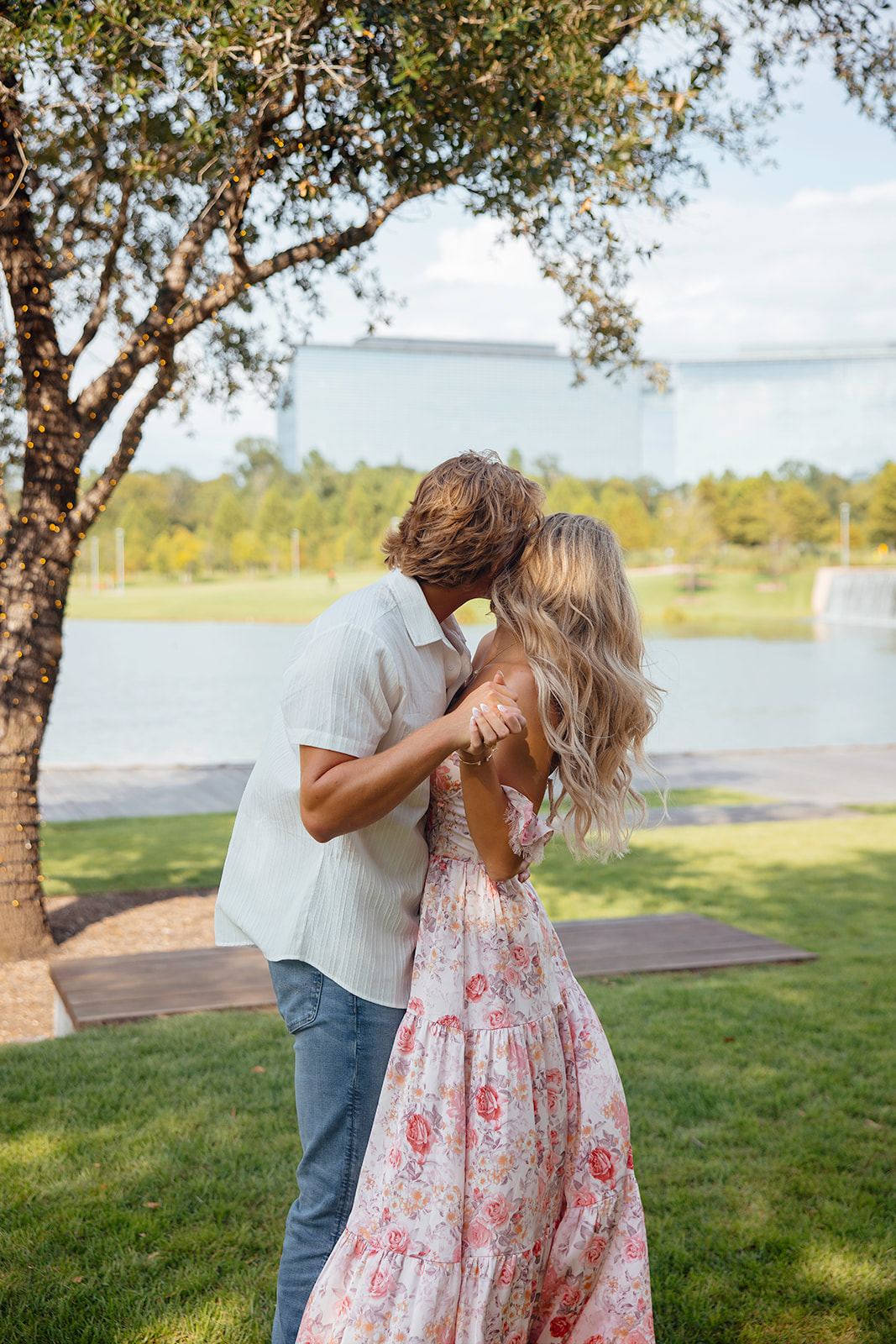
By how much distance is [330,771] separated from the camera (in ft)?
4.98

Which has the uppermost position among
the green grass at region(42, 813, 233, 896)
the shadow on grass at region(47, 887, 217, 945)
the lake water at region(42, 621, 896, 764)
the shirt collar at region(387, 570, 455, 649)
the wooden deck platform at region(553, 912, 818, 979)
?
the shirt collar at region(387, 570, 455, 649)

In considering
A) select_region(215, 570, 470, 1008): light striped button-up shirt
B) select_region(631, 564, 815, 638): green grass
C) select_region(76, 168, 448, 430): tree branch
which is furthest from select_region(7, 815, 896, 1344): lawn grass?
select_region(631, 564, 815, 638): green grass

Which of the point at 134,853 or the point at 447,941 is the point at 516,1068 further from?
the point at 134,853

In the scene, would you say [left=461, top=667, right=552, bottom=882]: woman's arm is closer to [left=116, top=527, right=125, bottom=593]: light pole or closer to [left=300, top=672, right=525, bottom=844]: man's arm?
[left=300, top=672, right=525, bottom=844]: man's arm

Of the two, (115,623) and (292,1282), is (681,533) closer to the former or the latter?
(115,623)

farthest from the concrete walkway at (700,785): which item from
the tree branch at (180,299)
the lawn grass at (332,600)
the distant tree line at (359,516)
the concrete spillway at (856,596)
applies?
the concrete spillway at (856,596)

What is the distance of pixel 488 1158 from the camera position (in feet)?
5.32

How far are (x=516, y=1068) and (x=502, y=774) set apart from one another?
44 cm

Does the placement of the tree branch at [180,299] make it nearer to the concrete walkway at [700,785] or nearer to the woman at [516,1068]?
Answer: the woman at [516,1068]

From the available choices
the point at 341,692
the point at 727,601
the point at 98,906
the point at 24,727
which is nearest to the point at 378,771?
the point at 341,692

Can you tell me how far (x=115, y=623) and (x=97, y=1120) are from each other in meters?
48.8

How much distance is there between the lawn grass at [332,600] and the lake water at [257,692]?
1239 millimetres

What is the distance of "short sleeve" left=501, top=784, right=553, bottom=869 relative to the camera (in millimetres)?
1623

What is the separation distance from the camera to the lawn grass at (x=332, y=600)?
49.9m
